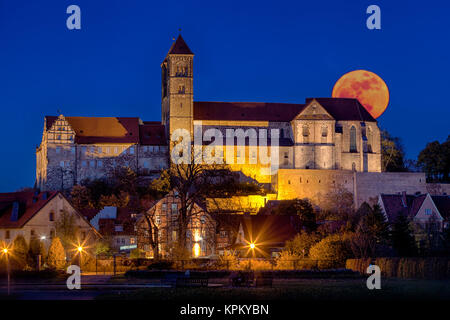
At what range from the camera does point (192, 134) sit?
103125 mm

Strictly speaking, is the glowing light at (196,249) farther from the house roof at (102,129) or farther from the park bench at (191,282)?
the house roof at (102,129)

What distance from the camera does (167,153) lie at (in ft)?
339

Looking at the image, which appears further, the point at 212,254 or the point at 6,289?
the point at 212,254

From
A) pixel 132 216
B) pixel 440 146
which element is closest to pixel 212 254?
pixel 132 216

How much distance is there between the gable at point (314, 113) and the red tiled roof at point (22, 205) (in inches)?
2010

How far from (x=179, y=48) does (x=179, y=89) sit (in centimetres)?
634

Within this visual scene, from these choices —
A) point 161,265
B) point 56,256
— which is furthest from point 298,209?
point 56,256

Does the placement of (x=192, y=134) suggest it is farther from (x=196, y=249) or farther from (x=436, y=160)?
(x=196, y=249)

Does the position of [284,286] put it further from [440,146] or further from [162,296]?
[440,146]

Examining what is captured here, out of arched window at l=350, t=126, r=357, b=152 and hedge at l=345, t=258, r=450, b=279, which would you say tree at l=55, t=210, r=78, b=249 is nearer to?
hedge at l=345, t=258, r=450, b=279

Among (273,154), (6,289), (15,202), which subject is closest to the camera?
(6,289)

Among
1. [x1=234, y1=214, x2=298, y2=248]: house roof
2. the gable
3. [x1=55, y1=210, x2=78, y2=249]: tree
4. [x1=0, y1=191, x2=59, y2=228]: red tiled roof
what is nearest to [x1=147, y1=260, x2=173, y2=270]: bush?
[x1=55, y1=210, x2=78, y2=249]: tree

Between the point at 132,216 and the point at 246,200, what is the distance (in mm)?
21412

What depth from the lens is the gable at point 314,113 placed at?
10131 centimetres
